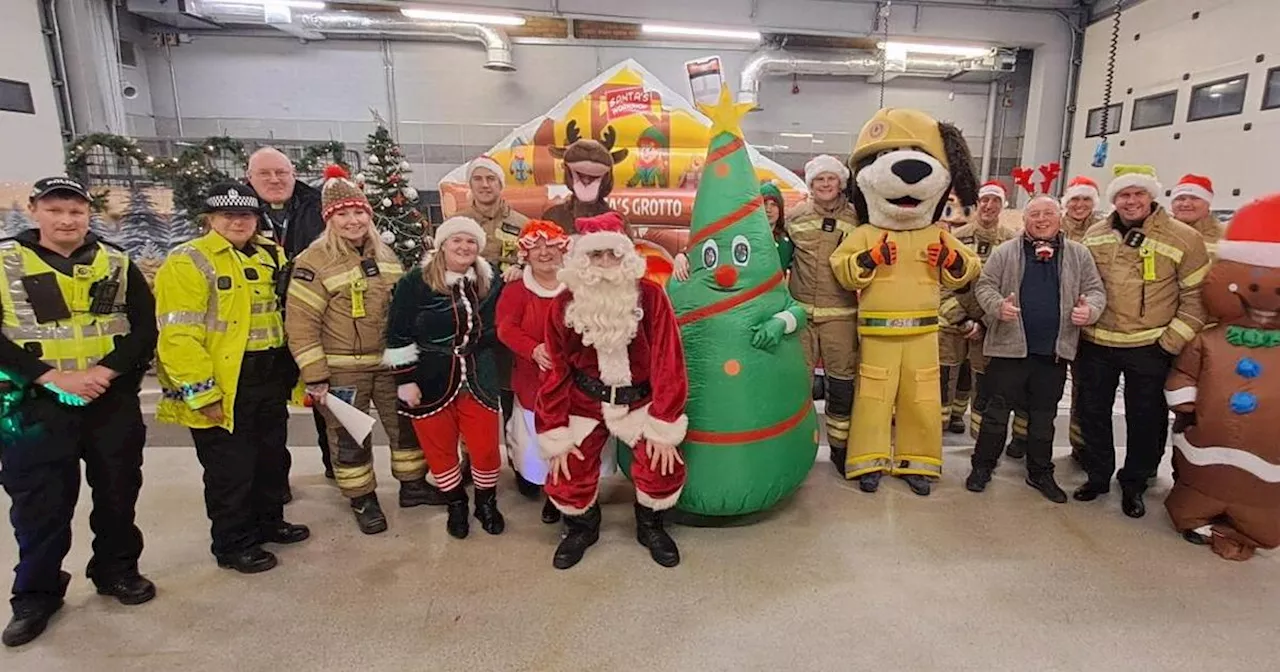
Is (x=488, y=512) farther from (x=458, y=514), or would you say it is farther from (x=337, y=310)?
(x=337, y=310)

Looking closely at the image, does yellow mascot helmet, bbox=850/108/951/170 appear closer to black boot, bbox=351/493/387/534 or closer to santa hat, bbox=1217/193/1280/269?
santa hat, bbox=1217/193/1280/269

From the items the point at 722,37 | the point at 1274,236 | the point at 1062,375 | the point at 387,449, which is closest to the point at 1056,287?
the point at 1062,375

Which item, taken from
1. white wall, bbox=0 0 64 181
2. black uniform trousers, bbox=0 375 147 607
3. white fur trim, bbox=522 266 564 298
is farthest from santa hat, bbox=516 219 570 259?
white wall, bbox=0 0 64 181

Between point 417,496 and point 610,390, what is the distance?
123cm

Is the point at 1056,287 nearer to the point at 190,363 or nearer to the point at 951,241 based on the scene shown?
the point at 951,241

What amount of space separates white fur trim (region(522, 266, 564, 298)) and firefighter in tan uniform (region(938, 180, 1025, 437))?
195cm

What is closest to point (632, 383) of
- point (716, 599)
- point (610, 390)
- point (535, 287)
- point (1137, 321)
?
point (610, 390)

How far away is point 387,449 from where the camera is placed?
12.1 ft

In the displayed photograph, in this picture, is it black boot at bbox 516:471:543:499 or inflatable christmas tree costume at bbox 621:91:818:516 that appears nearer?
inflatable christmas tree costume at bbox 621:91:818:516

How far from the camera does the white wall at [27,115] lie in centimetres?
630

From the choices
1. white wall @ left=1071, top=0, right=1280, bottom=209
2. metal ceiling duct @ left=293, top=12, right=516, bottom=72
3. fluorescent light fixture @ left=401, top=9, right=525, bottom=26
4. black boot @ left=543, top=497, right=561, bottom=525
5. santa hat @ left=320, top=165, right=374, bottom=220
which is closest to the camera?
santa hat @ left=320, top=165, right=374, bottom=220

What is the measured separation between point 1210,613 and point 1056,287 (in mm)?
1298

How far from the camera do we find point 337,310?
2.52 meters

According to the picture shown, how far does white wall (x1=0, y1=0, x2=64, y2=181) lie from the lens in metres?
6.30
